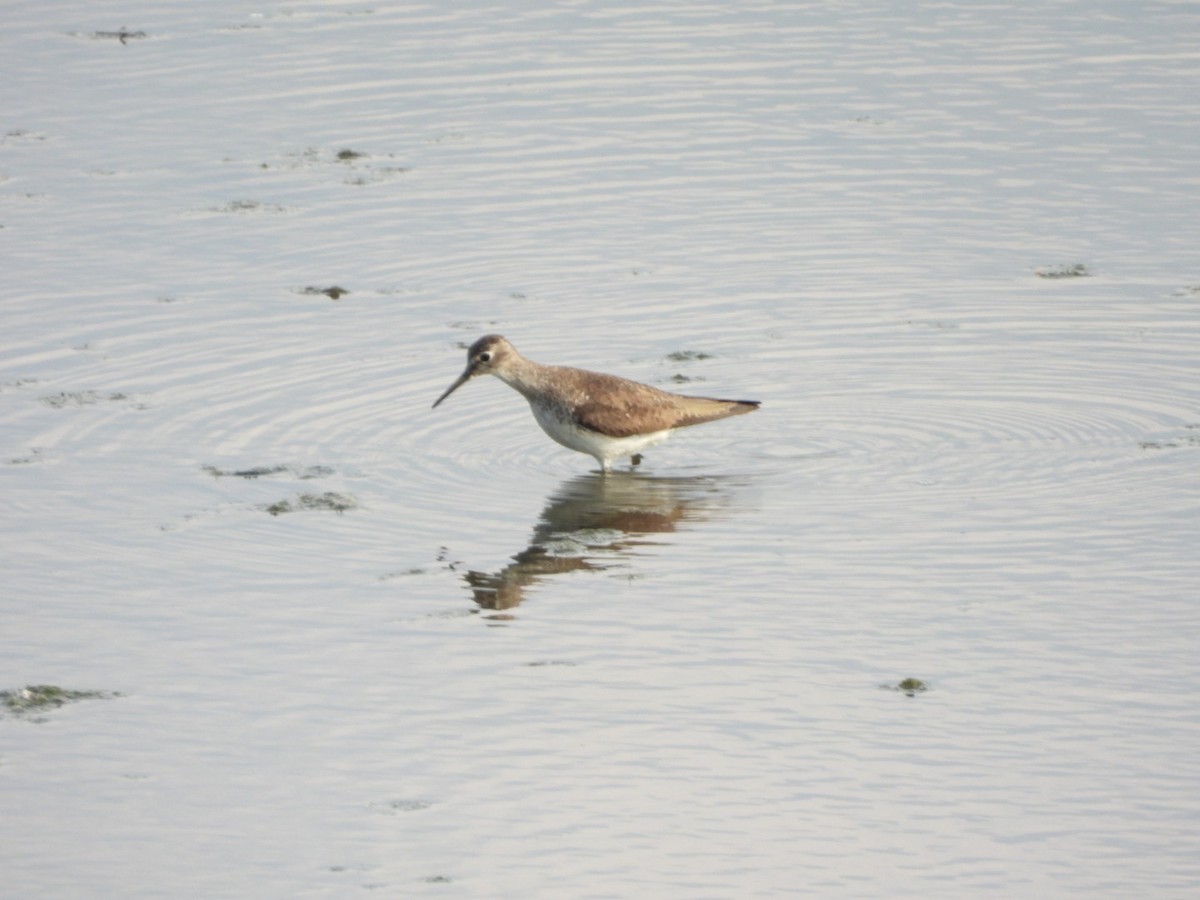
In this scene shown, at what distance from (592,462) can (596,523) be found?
5.84ft

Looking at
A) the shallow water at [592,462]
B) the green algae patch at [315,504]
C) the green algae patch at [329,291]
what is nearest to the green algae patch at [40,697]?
the shallow water at [592,462]

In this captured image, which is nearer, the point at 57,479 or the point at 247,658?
the point at 247,658

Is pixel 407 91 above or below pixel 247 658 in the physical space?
above

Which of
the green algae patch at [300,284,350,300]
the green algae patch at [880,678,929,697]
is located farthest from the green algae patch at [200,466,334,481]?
the green algae patch at [880,678,929,697]

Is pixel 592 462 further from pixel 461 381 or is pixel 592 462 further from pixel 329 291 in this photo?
pixel 329 291

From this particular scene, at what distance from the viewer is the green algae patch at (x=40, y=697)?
11609 mm

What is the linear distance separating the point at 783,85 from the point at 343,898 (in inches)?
658

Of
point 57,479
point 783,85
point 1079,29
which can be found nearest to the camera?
point 57,479

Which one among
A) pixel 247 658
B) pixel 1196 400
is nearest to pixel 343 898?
pixel 247 658

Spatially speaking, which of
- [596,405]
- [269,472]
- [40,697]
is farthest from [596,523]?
[40,697]

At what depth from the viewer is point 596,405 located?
51.7ft

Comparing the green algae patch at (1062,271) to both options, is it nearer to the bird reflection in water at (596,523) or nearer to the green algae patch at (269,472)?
the bird reflection in water at (596,523)

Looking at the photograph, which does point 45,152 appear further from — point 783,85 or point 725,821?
point 725,821

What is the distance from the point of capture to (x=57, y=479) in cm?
1537
